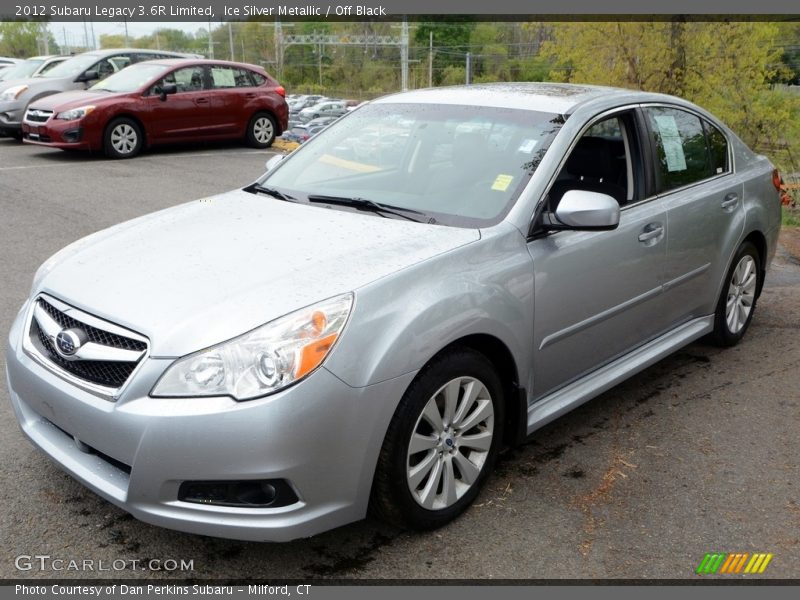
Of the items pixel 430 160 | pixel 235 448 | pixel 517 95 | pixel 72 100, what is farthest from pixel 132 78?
pixel 235 448

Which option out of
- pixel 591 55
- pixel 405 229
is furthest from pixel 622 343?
pixel 591 55

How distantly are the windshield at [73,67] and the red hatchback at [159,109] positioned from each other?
204 cm

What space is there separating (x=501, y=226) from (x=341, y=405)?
1.16m

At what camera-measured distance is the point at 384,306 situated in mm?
2939

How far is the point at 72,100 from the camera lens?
13.0 meters

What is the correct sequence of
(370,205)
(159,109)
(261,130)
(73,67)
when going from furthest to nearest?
(73,67)
(261,130)
(159,109)
(370,205)

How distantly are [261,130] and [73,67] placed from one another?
3967 millimetres

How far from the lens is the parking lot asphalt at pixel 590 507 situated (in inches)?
120

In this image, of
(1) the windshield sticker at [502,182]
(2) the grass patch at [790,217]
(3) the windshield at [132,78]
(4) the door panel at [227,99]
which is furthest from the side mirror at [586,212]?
(4) the door panel at [227,99]

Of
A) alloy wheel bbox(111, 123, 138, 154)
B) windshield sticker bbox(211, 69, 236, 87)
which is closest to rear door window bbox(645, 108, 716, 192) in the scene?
alloy wheel bbox(111, 123, 138, 154)

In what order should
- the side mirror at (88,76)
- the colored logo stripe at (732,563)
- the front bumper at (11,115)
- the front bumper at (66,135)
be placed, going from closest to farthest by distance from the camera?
the colored logo stripe at (732,563)
the front bumper at (66,135)
the front bumper at (11,115)
the side mirror at (88,76)

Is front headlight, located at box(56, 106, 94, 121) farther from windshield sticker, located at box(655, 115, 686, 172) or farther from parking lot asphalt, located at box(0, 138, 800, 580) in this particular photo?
windshield sticker, located at box(655, 115, 686, 172)

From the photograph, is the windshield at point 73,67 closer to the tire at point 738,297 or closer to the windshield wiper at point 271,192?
the windshield wiper at point 271,192

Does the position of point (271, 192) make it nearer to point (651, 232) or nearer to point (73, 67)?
point (651, 232)
